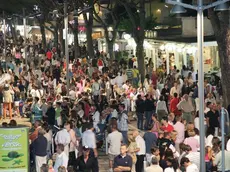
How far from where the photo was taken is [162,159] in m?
17.5

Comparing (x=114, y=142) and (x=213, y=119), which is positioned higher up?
(x=213, y=119)

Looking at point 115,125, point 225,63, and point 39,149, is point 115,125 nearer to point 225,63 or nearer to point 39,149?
point 39,149

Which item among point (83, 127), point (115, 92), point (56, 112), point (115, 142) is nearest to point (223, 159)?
point (115, 142)

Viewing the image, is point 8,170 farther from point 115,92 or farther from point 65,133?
point 115,92

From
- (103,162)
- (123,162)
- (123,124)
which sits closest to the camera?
(123,162)

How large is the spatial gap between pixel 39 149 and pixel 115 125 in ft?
7.15

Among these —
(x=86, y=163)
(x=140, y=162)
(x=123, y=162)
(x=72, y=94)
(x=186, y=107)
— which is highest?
(x=72, y=94)

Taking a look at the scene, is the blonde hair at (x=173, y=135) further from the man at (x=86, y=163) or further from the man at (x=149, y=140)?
the man at (x=86, y=163)

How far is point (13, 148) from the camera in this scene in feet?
59.7

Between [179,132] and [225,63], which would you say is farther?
[225,63]

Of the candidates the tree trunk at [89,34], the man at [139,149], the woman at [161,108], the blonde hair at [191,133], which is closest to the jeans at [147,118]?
the woman at [161,108]

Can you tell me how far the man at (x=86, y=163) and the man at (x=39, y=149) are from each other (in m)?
0.99

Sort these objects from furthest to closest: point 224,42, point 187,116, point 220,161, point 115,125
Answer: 1. point 224,42
2. point 187,116
3. point 115,125
4. point 220,161

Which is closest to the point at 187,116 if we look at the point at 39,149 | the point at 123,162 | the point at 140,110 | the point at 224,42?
the point at 140,110
